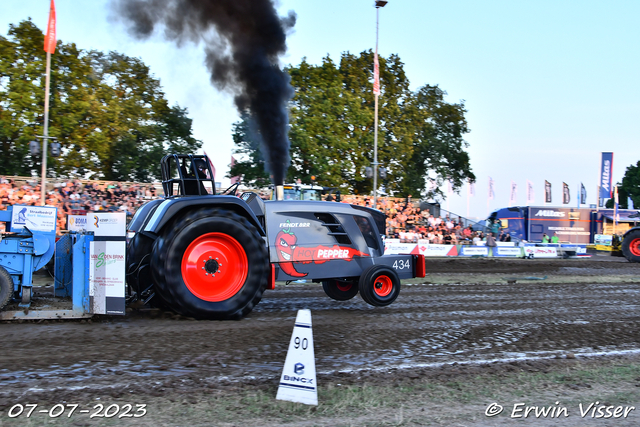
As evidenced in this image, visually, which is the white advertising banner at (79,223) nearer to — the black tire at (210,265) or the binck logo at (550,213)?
the black tire at (210,265)

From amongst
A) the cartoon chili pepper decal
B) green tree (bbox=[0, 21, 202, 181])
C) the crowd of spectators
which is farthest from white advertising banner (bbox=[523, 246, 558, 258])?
the cartoon chili pepper decal

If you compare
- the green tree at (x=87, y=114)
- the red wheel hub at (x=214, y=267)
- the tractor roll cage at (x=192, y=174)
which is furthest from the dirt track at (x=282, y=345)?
the green tree at (x=87, y=114)

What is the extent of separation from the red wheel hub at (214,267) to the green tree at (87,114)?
22518mm

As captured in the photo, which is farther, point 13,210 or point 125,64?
point 125,64

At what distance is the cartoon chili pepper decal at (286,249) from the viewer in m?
7.10

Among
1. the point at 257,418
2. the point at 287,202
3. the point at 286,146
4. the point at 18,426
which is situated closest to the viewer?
the point at 18,426

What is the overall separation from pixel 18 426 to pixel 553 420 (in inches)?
129

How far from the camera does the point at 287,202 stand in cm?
727

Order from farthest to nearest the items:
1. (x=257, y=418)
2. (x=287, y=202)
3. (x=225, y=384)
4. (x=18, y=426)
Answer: (x=287, y=202), (x=225, y=384), (x=257, y=418), (x=18, y=426)

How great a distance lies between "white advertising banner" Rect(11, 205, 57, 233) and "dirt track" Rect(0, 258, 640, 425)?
1.09 metres

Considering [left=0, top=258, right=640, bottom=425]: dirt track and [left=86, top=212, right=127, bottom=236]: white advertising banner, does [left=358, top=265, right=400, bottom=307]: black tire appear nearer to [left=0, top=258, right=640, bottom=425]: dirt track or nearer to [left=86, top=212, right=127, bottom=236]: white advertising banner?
[left=0, top=258, right=640, bottom=425]: dirt track

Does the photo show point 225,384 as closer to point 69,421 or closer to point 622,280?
point 69,421

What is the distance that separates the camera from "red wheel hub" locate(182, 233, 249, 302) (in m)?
6.33

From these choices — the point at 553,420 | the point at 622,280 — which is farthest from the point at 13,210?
the point at 622,280
